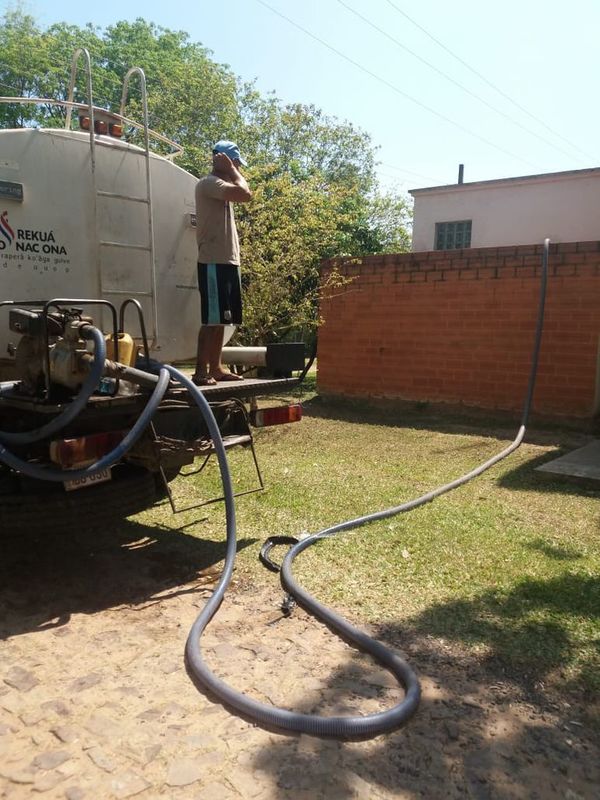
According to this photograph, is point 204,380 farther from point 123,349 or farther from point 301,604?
point 301,604

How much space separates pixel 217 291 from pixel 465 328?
19.2ft

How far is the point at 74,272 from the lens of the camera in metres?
4.17

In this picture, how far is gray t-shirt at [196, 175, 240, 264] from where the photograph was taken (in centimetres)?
429

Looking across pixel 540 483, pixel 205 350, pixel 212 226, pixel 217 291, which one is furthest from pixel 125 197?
pixel 540 483

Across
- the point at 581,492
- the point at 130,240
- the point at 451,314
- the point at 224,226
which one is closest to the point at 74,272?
the point at 130,240

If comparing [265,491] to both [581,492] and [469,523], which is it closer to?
[469,523]

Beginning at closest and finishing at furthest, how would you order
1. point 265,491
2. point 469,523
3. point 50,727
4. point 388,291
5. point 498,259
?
point 50,727, point 469,523, point 265,491, point 498,259, point 388,291

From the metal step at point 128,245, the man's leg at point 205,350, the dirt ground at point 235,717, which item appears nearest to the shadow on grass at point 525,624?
the dirt ground at point 235,717

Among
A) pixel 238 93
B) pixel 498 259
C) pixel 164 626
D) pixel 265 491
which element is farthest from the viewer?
pixel 238 93

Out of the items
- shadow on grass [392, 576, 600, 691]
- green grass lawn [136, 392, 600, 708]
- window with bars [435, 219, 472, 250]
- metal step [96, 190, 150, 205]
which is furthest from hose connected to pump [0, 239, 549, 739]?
window with bars [435, 219, 472, 250]

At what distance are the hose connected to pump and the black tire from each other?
25 centimetres

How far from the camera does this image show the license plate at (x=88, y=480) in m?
3.39

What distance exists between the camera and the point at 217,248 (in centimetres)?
435

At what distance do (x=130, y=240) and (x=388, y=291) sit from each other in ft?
20.3
